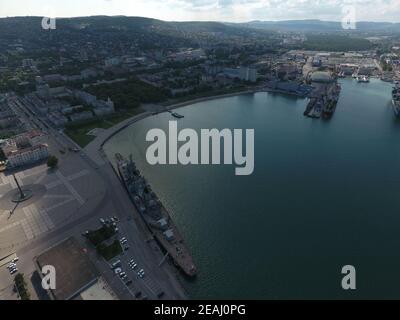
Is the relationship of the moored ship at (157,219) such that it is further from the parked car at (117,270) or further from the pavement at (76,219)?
the parked car at (117,270)

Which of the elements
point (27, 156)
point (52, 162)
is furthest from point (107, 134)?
→ point (27, 156)

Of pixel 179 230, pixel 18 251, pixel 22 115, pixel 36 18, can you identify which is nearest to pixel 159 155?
pixel 179 230

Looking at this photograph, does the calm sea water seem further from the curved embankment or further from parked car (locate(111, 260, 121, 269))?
parked car (locate(111, 260, 121, 269))

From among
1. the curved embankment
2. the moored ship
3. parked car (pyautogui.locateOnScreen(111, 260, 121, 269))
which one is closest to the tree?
the curved embankment

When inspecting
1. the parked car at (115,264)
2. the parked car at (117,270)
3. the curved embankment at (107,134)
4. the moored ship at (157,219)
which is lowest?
the parked car at (117,270)

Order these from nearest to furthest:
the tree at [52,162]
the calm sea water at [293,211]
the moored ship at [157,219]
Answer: the calm sea water at [293,211], the moored ship at [157,219], the tree at [52,162]

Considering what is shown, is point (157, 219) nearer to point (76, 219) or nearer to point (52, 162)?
point (76, 219)

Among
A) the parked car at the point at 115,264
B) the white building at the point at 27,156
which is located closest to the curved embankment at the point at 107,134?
the white building at the point at 27,156
